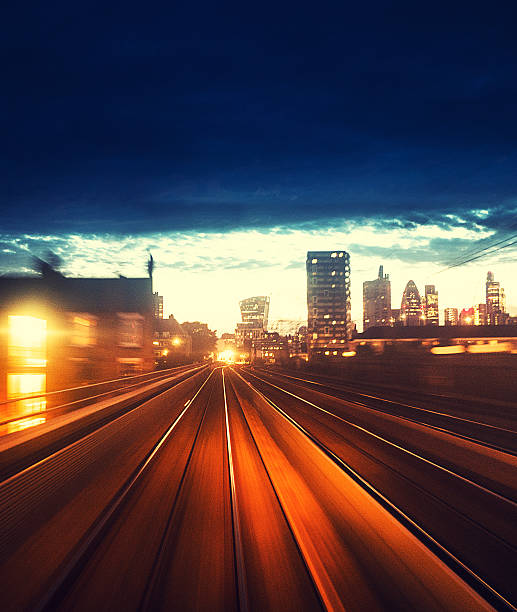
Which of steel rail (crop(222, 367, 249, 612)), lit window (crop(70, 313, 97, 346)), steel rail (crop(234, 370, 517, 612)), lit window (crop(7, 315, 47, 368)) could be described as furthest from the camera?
lit window (crop(70, 313, 97, 346))

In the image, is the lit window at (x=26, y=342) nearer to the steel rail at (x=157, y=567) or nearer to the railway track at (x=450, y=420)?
the railway track at (x=450, y=420)

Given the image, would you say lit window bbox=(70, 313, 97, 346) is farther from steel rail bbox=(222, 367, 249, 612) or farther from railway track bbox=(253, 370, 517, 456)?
steel rail bbox=(222, 367, 249, 612)

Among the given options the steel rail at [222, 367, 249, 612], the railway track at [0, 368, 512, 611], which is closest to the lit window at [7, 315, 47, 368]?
the railway track at [0, 368, 512, 611]

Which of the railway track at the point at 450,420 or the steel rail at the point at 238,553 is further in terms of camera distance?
the railway track at the point at 450,420

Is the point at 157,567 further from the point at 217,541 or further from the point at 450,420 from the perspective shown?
the point at 450,420

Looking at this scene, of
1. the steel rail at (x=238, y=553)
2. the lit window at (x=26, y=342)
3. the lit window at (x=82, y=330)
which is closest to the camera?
the steel rail at (x=238, y=553)

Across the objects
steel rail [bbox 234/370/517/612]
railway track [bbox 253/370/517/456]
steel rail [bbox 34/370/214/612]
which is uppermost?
steel rail [bbox 34/370/214/612]

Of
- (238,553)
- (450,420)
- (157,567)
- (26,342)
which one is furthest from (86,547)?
(26,342)

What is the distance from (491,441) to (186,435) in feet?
30.4

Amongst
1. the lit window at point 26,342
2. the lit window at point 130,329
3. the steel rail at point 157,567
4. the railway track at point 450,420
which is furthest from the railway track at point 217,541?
the lit window at point 130,329

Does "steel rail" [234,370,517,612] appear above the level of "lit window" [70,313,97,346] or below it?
below

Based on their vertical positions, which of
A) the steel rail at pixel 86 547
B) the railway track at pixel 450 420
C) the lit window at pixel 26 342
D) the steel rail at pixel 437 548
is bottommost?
the railway track at pixel 450 420

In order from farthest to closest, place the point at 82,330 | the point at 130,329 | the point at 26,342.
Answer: the point at 130,329 → the point at 82,330 → the point at 26,342

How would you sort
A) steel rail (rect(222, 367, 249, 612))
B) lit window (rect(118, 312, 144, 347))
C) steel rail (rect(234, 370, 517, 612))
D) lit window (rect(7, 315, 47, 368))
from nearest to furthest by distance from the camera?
steel rail (rect(222, 367, 249, 612)), steel rail (rect(234, 370, 517, 612)), lit window (rect(7, 315, 47, 368)), lit window (rect(118, 312, 144, 347))
